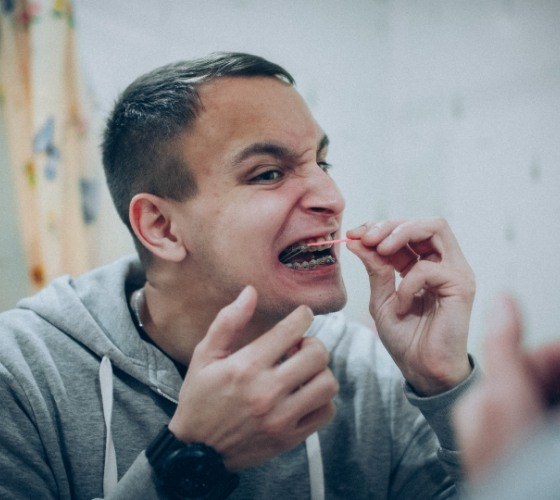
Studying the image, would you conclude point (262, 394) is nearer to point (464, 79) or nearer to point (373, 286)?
point (373, 286)

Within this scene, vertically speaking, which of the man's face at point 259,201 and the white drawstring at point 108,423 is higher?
the man's face at point 259,201

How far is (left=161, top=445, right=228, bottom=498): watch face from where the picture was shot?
0.67 m

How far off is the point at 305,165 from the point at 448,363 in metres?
0.42

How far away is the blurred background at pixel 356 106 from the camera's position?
108 cm

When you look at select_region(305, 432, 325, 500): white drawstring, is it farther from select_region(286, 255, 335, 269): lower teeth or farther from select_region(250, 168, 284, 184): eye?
select_region(250, 168, 284, 184): eye

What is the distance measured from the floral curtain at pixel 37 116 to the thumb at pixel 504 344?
1.30 meters

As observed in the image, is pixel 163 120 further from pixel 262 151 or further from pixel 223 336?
pixel 223 336

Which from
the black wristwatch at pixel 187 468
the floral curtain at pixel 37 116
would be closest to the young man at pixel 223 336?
the black wristwatch at pixel 187 468

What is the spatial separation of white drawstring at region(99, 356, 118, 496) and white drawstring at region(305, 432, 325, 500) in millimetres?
347

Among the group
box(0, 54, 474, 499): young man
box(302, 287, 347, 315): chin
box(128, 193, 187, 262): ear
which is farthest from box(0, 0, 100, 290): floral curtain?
box(302, 287, 347, 315): chin

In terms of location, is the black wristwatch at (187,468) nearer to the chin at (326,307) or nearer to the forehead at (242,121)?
the chin at (326,307)

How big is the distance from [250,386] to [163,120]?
0.54 m

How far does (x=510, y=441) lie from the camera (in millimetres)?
235

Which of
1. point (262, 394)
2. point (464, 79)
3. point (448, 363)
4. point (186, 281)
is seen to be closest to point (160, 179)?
point (186, 281)
